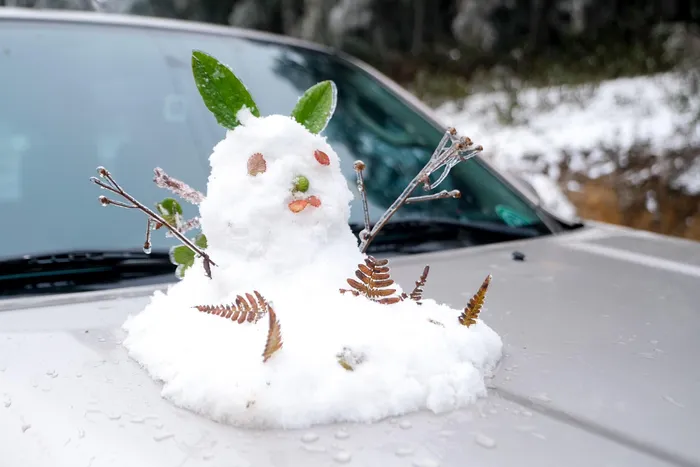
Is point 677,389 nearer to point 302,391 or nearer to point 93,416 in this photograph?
point 302,391

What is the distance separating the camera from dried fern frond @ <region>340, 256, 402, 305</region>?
92 centimetres

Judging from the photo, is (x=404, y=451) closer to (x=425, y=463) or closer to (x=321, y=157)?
(x=425, y=463)

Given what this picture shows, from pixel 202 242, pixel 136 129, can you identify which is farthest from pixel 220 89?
pixel 136 129

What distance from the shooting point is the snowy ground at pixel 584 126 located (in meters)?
5.68

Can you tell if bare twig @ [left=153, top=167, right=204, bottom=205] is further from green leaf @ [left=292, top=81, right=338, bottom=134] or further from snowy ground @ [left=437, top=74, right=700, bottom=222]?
snowy ground @ [left=437, top=74, right=700, bottom=222]

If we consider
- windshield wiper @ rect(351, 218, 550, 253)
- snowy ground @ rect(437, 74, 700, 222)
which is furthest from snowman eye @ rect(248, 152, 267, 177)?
snowy ground @ rect(437, 74, 700, 222)

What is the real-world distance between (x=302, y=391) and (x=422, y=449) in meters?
0.16

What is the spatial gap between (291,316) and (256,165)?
0.75 ft

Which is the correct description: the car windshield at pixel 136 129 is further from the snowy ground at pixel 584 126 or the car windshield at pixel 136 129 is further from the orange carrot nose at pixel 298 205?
the snowy ground at pixel 584 126

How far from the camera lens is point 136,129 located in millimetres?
1739

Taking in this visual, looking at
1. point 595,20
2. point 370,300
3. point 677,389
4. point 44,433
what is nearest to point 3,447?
point 44,433

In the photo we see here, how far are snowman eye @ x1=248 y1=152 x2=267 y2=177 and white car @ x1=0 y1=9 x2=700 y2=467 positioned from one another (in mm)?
333

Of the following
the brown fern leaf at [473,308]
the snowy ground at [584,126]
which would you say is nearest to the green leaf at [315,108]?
the brown fern leaf at [473,308]

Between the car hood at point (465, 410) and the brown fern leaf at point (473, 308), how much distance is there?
3.6 inches
